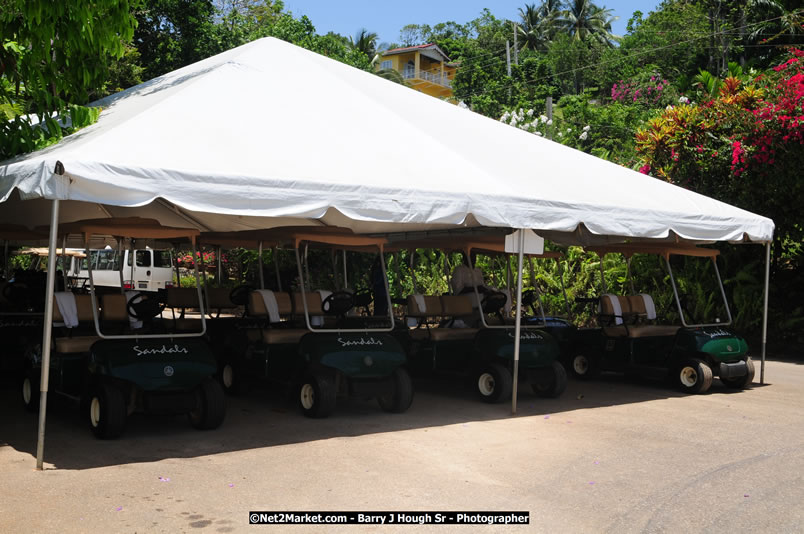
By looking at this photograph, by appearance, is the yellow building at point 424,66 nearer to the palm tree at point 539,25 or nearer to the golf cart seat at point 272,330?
the palm tree at point 539,25

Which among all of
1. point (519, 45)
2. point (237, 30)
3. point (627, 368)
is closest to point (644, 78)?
point (237, 30)

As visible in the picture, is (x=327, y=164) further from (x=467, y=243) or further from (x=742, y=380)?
(x=742, y=380)

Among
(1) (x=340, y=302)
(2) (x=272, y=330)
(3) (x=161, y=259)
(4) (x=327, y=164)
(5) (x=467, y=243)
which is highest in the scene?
(4) (x=327, y=164)

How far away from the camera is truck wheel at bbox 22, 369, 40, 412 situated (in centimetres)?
829

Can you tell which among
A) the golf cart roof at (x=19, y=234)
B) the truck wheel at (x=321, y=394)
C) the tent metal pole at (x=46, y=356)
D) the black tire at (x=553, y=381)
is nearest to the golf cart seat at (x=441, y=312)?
the black tire at (x=553, y=381)

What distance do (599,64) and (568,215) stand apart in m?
43.5

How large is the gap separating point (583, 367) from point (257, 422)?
5.77 meters

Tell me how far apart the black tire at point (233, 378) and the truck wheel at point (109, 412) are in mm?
2767

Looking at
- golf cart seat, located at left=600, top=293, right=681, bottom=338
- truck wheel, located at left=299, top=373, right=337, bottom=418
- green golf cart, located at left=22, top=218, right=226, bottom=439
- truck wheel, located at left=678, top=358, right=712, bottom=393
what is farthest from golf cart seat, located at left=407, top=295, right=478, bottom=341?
green golf cart, located at left=22, top=218, right=226, bottom=439

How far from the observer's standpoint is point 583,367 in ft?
39.8

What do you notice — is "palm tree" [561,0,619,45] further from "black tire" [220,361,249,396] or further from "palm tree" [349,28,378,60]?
"black tire" [220,361,249,396]

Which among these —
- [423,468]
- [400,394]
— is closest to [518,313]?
[400,394]

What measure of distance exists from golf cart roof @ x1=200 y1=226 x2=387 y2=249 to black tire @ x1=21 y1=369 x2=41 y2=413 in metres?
3.08

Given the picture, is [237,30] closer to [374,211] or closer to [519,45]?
[374,211]
